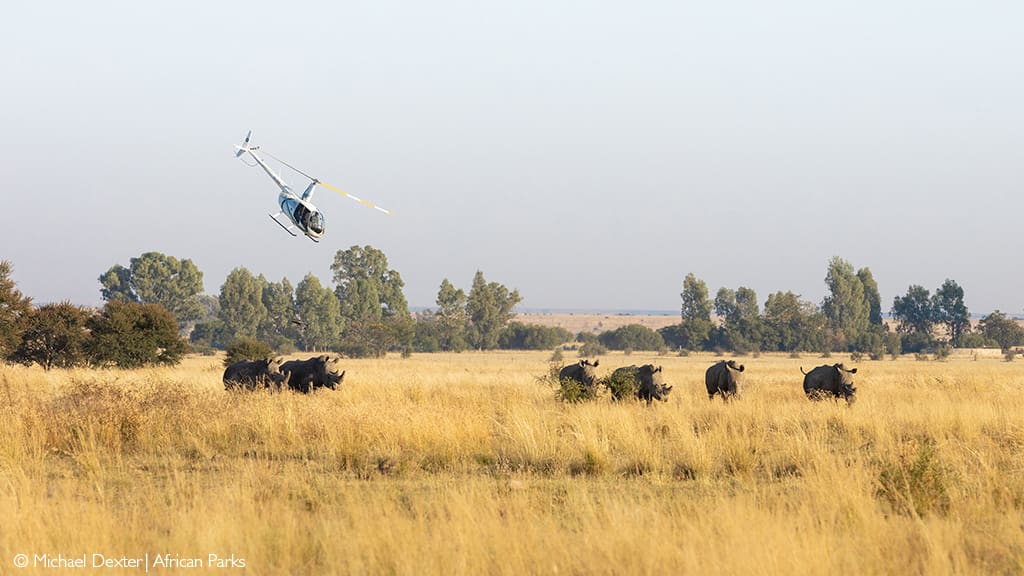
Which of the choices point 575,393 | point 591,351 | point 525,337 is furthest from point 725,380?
point 525,337

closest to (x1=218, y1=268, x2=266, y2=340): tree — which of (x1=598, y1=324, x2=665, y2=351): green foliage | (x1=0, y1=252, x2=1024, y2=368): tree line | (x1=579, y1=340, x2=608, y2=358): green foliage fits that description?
(x1=0, y1=252, x2=1024, y2=368): tree line

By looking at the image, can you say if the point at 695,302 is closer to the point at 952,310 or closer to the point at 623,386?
the point at 952,310

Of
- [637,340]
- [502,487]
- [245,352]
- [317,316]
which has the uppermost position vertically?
[317,316]

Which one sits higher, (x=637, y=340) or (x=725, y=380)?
(x=637, y=340)

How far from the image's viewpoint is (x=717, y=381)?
21.7 m

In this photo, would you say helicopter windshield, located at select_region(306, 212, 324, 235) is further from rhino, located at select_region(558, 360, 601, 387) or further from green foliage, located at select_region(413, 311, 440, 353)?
green foliage, located at select_region(413, 311, 440, 353)

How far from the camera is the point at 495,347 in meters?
92.3

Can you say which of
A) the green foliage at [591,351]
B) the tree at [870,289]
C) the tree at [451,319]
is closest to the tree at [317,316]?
the tree at [451,319]

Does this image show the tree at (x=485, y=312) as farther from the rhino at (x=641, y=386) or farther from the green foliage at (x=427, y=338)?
the rhino at (x=641, y=386)

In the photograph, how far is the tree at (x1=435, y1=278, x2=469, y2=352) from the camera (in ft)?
293

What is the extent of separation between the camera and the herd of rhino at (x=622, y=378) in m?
20.2

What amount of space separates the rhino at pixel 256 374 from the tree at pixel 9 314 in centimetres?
1587

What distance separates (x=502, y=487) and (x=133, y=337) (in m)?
29.1

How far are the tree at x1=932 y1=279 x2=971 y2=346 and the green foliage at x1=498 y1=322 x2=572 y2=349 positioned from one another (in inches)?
1574
